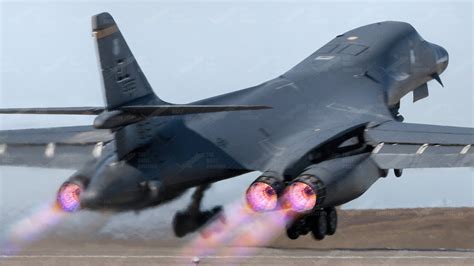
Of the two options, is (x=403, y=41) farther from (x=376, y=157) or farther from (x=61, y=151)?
(x=61, y=151)

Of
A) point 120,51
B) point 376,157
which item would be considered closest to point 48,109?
point 120,51

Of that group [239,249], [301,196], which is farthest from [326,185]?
[239,249]

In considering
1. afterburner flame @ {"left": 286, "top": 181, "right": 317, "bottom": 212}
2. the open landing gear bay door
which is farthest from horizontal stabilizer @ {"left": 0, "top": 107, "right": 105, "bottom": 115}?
A: the open landing gear bay door

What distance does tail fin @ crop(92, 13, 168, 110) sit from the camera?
2961 cm

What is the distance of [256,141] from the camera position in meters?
33.7

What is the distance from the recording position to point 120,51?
30.3m

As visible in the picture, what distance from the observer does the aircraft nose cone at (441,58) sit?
41344mm

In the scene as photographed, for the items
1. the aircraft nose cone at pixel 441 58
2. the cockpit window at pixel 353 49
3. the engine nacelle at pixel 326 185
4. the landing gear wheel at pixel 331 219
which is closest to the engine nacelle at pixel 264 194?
the engine nacelle at pixel 326 185

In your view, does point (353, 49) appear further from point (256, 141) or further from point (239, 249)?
point (239, 249)

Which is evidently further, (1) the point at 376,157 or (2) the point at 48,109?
(1) the point at 376,157

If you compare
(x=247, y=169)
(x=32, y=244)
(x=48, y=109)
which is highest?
(x=48, y=109)

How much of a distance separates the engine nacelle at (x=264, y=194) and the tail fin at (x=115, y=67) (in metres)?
3.20

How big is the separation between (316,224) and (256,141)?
101 inches

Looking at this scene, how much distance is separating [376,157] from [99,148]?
6.93 meters
